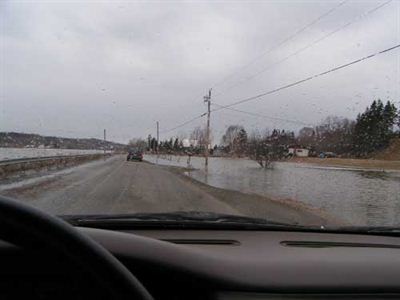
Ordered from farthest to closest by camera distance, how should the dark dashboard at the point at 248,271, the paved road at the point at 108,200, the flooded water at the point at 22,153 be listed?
the flooded water at the point at 22,153, the paved road at the point at 108,200, the dark dashboard at the point at 248,271

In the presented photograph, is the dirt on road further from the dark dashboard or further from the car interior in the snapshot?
the dark dashboard

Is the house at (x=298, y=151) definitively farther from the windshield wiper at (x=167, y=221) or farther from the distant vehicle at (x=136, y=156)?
the windshield wiper at (x=167, y=221)

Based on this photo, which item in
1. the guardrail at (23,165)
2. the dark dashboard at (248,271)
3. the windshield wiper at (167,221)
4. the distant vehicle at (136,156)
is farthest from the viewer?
the distant vehicle at (136,156)

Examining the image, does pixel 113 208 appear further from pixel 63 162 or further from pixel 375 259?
pixel 63 162

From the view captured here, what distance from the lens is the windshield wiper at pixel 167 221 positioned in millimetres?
4104

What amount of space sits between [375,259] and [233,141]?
94.3 meters

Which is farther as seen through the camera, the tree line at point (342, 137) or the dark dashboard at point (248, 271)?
the tree line at point (342, 137)

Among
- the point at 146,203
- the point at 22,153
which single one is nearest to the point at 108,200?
the point at 146,203

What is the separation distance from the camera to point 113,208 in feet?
49.7

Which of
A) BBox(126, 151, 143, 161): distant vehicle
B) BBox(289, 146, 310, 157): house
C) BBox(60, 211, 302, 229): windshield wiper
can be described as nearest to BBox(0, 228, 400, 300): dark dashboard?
BBox(60, 211, 302, 229): windshield wiper

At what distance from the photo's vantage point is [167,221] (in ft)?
13.9

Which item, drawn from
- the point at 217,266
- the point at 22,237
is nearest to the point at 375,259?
the point at 217,266

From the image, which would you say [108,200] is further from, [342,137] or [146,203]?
[342,137]

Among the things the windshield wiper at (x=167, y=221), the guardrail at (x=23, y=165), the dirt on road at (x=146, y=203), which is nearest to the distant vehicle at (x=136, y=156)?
the guardrail at (x=23, y=165)
